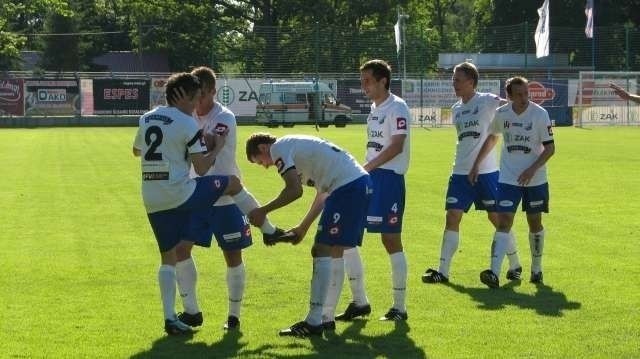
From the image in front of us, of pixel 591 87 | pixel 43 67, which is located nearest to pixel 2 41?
pixel 591 87

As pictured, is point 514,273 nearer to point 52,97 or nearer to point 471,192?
point 471,192

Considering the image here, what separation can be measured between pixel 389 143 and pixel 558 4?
74564 millimetres

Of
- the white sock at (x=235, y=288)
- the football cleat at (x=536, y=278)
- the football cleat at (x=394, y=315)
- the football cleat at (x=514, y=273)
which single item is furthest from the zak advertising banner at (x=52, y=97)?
the football cleat at (x=394, y=315)

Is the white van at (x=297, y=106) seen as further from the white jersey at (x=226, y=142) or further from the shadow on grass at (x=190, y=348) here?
the shadow on grass at (x=190, y=348)

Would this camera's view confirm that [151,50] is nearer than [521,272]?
No

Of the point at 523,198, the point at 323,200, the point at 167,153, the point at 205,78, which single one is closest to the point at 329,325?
the point at 323,200

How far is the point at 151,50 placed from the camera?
278 feet

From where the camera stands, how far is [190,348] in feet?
24.0

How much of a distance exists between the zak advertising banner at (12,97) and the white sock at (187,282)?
4909 cm

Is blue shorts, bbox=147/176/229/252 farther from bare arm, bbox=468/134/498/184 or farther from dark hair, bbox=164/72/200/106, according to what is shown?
bare arm, bbox=468/134/498/184

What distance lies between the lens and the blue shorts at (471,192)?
1035 centimetres

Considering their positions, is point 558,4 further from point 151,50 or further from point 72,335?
point 72,335

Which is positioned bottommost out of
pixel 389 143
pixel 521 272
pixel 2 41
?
pixel 521 272

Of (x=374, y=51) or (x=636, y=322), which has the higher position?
(x=374, y=51)
